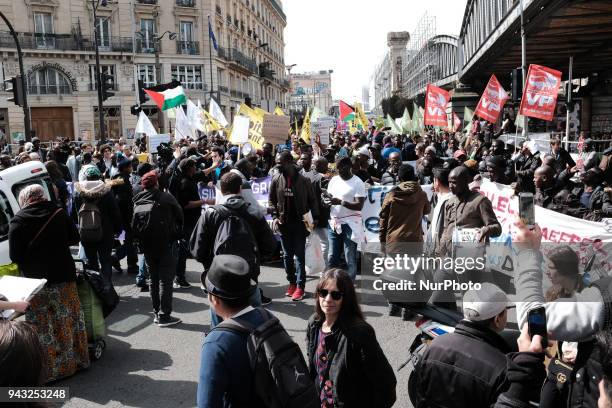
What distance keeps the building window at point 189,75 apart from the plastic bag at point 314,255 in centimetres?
4333

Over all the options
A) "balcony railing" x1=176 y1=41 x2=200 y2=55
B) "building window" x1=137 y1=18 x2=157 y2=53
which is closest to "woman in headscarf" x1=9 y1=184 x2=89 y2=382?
"building window" x1=137 y1=18 x2=157 y2=53

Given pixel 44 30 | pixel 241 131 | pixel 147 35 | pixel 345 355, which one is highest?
pixel 147 35

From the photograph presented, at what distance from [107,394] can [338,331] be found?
2656 mm

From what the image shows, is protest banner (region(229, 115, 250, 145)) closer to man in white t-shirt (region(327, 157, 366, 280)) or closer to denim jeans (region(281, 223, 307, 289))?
man in white t-shirt (region(327, 157, 366, 280))

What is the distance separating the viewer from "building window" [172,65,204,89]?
158 ft

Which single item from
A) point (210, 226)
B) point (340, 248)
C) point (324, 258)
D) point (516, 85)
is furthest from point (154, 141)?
point (210, 226)

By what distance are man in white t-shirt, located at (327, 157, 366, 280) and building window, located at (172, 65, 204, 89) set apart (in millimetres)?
43889

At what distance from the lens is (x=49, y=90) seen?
42.2 meters

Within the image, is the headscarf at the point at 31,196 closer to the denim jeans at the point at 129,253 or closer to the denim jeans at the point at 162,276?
the denim jeans at the point at 162,276

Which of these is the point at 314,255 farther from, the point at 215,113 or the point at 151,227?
the point at 215,113

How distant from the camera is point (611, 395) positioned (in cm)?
179

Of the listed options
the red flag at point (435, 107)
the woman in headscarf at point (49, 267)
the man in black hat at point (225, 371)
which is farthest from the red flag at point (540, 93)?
the man in black hat at point (225, 371)

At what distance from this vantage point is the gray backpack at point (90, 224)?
6.27 metres

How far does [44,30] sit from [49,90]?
4598mm
